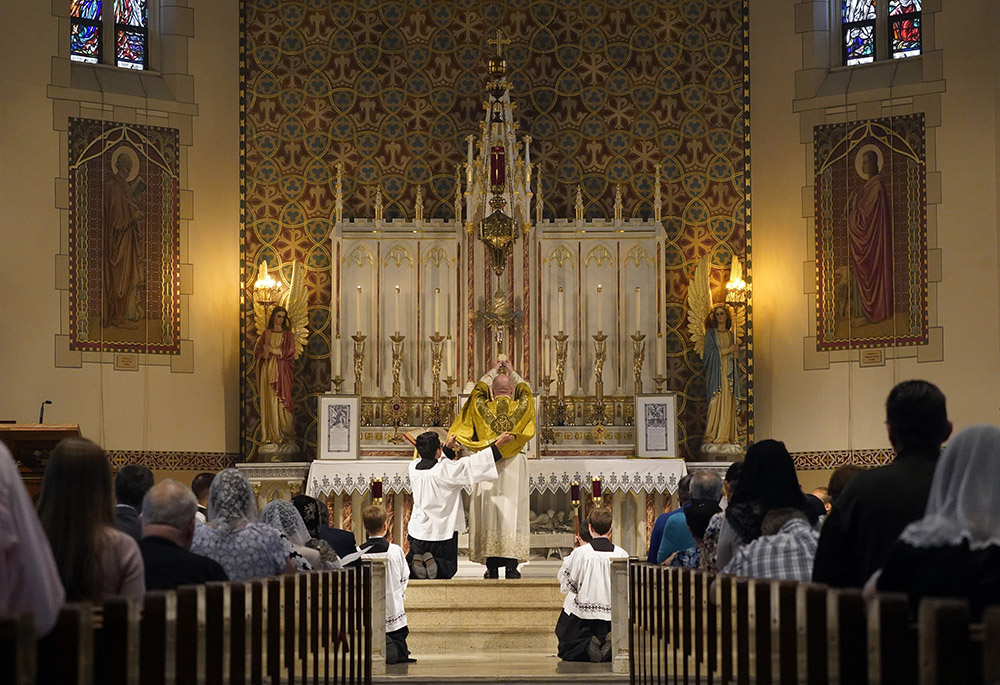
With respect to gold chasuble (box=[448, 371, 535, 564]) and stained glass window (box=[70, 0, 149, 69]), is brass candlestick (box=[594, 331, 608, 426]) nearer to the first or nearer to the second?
gold chasuble (box=[448, 371, 535, 564])

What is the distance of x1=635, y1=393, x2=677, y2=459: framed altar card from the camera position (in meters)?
14.1

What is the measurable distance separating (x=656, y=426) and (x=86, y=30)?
7.03 metres

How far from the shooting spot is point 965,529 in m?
3.94

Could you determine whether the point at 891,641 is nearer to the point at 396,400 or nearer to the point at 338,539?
the point at 338,539

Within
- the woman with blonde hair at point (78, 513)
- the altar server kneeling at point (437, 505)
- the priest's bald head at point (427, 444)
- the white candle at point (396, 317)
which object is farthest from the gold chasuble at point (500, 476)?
the woman with blonde hair at point (78, 513)

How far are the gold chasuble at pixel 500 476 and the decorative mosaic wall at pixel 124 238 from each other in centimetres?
351

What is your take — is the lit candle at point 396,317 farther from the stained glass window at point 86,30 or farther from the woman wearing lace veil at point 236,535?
the woman wearing lace veil at point 236,535

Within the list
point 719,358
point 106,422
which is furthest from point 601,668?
point 106,422

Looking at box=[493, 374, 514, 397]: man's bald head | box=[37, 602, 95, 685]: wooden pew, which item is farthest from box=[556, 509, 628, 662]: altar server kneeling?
box=[37, 602, 95, 685]: wooden pew

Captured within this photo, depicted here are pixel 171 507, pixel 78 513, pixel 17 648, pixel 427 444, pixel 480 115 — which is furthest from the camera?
pixel 480 115

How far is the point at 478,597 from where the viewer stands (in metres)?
11.5

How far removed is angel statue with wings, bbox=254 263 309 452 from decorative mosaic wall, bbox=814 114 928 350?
5.39 metres

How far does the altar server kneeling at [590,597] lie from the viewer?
33.2 ft

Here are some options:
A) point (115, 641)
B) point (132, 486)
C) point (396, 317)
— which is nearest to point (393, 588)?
point (132, 486)
